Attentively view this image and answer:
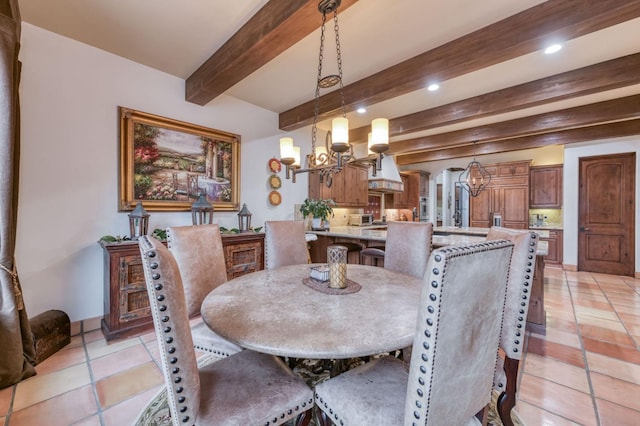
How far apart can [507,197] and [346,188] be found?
3.91m

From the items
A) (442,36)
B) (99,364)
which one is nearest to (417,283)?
(442,36)

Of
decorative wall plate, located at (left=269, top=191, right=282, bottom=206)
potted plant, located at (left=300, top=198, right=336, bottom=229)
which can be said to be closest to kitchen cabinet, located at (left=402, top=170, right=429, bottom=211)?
potted plant, located at (left=300, top=198, right=336, bottom=229)

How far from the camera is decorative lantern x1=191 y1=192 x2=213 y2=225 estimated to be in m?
3.04

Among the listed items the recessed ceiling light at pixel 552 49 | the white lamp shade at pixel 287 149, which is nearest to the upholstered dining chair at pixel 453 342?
the white lamp shade at pixel 287 149

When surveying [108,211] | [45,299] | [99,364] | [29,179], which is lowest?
[99,364]

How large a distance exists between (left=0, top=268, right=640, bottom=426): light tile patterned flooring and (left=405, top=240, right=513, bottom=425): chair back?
117 centimetres

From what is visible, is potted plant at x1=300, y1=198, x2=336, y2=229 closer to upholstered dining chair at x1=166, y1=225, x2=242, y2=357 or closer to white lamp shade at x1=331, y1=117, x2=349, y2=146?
upholstered dining chair at x1=166, y1=225, x2=242, y2=357

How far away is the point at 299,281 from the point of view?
70.4 inches

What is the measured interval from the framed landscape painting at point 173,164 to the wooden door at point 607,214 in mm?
6537

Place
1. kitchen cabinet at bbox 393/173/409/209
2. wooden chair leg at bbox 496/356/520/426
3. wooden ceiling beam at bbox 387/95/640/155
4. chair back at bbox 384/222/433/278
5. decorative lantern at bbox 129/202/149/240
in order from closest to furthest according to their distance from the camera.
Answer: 1. wooden chair leg at bbox 496/356/520/426
2. chair back at bbox 384/222/433/278
3. decorative lantern at bbox 129/202/149/240
4. wooden ceiling beam at bbox 387/95/640/155
5. kitchen cabinet at bbox 393/173/409/209

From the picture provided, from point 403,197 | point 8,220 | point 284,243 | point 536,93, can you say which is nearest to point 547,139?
point 536,93

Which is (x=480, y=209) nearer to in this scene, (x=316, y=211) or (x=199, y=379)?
(x=316, y=211)

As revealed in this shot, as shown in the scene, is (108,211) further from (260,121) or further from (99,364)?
(260,121)

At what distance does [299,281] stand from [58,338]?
2157 millimetres
